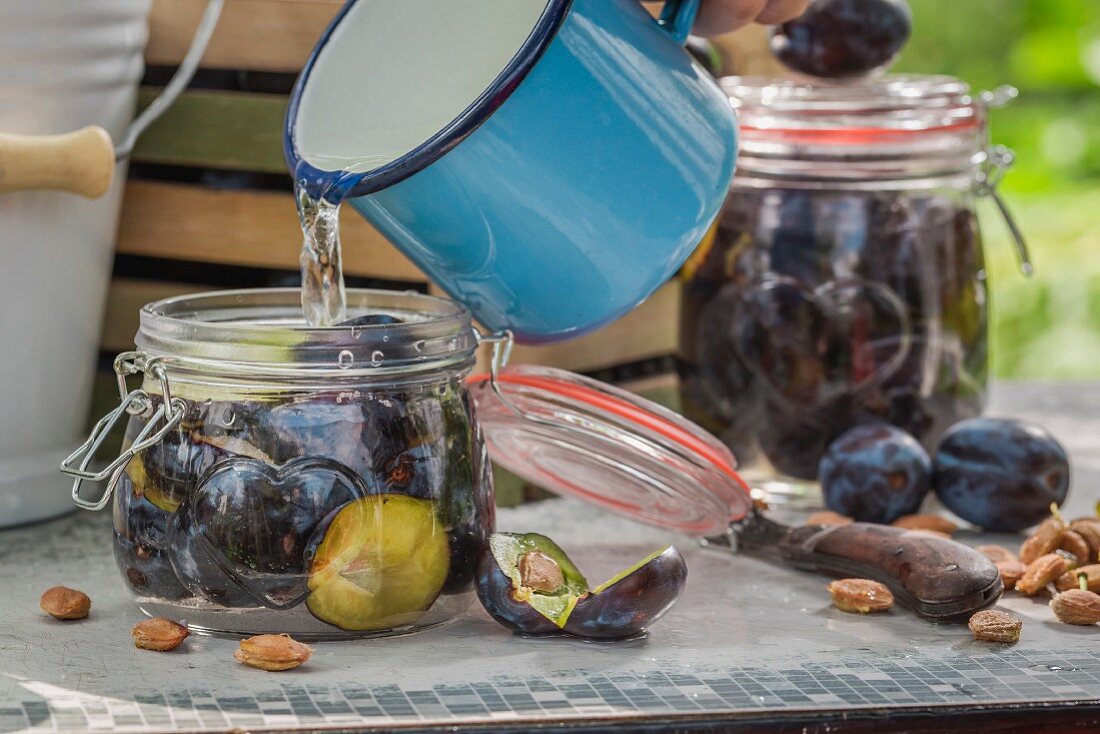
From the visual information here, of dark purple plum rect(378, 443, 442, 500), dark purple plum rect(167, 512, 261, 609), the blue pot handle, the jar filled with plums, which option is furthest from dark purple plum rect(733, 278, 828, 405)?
dark purple plum rect(167, 512, 261, 609)

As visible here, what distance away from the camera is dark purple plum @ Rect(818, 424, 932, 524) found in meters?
1.02

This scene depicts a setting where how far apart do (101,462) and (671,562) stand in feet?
1.92

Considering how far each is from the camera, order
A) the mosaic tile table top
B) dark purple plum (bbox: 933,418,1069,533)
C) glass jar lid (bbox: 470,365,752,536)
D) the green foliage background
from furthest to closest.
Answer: the green foliage background < dark purple plum (bbox: 933,418,1069,533) < glass jar lid (bbox: 470,365,752,536) < the mosaic tile table top

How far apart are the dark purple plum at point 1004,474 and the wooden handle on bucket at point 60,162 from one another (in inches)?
24.8

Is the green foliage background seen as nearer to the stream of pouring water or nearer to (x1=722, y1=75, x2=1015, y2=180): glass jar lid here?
(x1=722, y1=75, x2=1015, y2=180): glass jar lid

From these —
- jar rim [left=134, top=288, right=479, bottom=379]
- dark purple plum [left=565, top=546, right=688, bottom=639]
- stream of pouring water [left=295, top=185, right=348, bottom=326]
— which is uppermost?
stream of pouring water [left=295, top=185, right=348, bottom=326]

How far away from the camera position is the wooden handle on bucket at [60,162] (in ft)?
3.05

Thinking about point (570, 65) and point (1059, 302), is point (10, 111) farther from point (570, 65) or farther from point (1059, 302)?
point (1059, 302)

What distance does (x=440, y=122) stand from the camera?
87cm

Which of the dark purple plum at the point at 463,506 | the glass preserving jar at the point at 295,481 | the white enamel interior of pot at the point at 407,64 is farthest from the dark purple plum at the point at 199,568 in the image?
the white enamel interior of pot at the point at 407,64

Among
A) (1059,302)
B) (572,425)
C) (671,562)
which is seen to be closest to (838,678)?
(671,562)

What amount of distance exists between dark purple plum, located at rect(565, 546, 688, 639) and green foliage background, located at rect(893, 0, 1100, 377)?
6.33 feet

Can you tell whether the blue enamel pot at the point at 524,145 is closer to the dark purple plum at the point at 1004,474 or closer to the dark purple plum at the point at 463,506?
the dark purple plum at the point at 463,506

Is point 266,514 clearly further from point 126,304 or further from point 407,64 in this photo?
point 126,304
